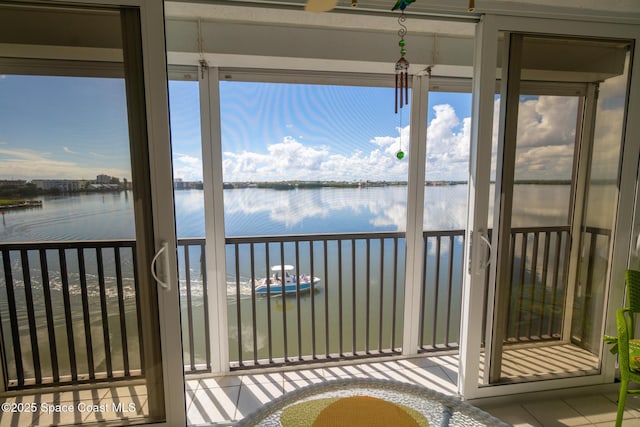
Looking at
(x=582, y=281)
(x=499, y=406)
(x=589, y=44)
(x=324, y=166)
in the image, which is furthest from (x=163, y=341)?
(x=589, y=44)

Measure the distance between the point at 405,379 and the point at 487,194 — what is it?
5.08 feet

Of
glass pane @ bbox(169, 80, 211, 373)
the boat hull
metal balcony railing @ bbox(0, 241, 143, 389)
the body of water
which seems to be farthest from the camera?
the boat hull

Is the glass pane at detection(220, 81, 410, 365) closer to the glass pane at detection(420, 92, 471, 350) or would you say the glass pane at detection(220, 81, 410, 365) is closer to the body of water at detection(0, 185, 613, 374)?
the body of water at detection(0, 185, 613, 374)

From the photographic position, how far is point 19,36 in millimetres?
1378

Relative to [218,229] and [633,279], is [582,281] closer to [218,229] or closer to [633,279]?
[633,279]

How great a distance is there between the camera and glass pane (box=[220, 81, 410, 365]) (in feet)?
7.07

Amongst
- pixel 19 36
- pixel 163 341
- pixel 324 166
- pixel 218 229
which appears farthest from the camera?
pixel 324 166

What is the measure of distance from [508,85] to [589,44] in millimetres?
624

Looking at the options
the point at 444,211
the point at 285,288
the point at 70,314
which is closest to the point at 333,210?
the point at 285,288

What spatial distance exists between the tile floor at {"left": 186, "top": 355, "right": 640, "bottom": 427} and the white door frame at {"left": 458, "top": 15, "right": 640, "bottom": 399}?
0.11 meters

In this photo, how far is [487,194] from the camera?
168cm

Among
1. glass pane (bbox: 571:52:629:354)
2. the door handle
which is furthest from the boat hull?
glass pane (bbox: 571:52:629:354)

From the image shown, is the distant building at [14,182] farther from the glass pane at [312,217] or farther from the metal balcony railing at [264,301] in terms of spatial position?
the glass pane at [312,217]

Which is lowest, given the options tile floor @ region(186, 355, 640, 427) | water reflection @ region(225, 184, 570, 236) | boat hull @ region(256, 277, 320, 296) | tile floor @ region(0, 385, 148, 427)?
tile floor @ region(186, 355, 640, 427)
